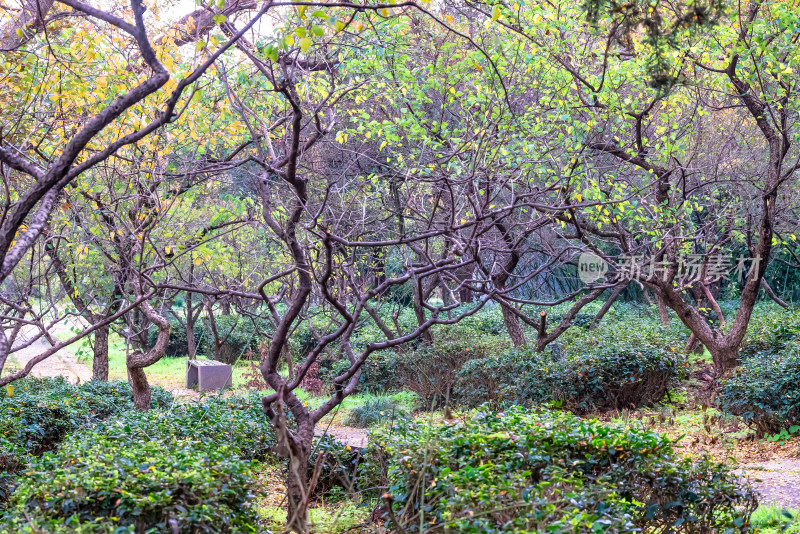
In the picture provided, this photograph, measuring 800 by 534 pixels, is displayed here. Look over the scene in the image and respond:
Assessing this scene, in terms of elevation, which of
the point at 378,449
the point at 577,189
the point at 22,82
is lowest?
the point at 378,449

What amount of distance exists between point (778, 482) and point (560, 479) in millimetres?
3629

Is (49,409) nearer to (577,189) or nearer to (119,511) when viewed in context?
(119,511)

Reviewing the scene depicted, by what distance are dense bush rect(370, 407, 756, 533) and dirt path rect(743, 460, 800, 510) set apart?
1509 millimetres

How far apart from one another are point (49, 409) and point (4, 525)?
4.08 m

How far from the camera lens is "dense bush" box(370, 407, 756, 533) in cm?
301

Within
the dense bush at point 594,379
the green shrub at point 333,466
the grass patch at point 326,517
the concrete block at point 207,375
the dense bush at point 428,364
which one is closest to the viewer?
the grass patch at point 326,517

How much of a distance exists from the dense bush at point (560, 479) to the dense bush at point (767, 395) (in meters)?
3.83

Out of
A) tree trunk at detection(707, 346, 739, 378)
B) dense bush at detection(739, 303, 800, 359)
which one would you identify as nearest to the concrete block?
tree trunk at detection(707, 346, 739, 378)

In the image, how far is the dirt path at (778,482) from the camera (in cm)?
518

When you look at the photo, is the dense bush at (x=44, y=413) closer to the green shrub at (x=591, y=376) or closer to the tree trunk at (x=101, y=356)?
the tree trunk at (x=101, y=356)

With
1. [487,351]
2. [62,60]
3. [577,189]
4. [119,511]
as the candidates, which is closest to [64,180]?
[119,511]

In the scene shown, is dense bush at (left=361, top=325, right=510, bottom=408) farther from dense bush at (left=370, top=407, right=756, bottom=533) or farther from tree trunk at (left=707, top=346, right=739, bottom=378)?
dense bush at (left=370, top=407, right=756, bottom=533)

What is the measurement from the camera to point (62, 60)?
5016 mm

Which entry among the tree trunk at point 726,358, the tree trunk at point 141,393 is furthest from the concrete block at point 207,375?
the tree trunk at point 726,358
